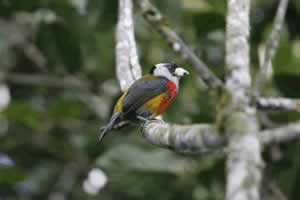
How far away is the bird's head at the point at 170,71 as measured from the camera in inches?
182

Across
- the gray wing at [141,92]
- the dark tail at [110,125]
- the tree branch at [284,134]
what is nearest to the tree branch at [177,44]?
the tree branch at [284,134]

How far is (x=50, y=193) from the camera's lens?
5816mm

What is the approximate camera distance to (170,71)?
4.71 m

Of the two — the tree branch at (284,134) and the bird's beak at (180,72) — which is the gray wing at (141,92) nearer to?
the bird's beak at (180,72)

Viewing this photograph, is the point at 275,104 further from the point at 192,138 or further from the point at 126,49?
the point at 126,49

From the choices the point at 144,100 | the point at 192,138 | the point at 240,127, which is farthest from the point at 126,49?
the point at 240,127

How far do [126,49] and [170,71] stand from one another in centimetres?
115

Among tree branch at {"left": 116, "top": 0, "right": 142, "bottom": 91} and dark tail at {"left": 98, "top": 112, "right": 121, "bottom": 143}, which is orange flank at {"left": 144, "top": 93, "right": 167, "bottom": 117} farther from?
tree branch at {"left": 116, "top": 0, "right": 142, "bottom": 91}

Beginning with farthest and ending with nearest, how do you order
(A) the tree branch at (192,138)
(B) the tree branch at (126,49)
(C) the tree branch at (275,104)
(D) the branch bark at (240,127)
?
(B) the tree branch at (126,49) → (C) the tree branch at (275,104) → (A) the tree branch at (192,138) → (D) the branch bark at (240,127)

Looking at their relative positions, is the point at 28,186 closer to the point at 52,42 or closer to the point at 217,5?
the point at 52,42

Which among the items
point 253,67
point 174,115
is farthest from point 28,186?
point 253,67

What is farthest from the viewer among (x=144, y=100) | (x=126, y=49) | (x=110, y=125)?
(x=144, y=100)

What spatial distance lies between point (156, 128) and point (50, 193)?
3.19m

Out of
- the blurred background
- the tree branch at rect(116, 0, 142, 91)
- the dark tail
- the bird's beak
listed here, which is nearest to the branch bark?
the tree branch at rect(116, 0, 142, 91)
